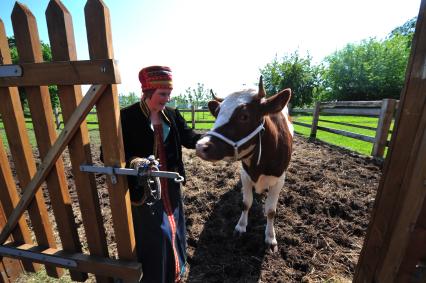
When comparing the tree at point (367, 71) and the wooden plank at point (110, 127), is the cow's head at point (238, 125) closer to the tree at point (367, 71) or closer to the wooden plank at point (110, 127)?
the wooden plank at point (110, 127)

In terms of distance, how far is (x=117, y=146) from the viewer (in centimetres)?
165

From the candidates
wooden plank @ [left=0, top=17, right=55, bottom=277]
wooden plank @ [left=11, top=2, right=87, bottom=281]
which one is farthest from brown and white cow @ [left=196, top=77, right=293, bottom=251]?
wooden plank @ [left=0, top=17, right=55, bottom=277]

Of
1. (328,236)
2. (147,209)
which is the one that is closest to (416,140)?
(147,209)

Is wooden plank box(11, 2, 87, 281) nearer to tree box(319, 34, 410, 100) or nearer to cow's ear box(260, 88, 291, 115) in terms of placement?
cow's ear box(260, 88, 291, 115)

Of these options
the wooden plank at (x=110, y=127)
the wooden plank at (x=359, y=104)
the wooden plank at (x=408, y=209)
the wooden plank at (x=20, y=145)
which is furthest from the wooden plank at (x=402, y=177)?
the wooden plank at (x=359, y=104)

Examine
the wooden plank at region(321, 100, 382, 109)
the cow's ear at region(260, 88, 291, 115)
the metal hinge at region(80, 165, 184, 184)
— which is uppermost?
the cow's ear at region(260, 88, 291, 115)

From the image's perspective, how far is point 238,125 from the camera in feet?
7.73

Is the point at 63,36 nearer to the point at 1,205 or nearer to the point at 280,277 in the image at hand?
the point at 1,205

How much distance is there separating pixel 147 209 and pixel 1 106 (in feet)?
4.70

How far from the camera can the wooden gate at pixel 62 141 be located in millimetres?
1501

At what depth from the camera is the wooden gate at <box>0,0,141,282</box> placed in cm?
150

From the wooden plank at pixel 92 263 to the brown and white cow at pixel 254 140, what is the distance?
108 centimetres

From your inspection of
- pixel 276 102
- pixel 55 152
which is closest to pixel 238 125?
pixel 276 102

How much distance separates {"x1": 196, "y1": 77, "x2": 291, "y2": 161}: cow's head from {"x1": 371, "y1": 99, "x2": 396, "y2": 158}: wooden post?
519 cm
